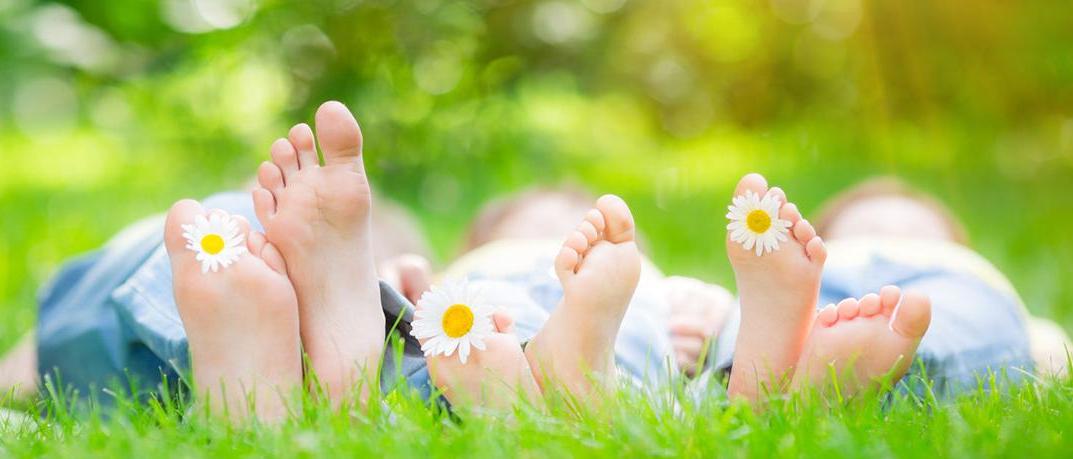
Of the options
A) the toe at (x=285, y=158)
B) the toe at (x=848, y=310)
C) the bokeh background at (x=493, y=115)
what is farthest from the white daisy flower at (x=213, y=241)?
the bokeh background at (x=493, y=115)

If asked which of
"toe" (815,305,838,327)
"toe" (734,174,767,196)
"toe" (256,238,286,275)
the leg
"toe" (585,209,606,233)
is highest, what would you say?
"toe" (734,174,767,196)

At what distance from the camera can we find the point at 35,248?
2.71m

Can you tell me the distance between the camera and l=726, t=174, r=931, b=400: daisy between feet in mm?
1200

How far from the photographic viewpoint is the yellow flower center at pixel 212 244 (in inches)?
45.8

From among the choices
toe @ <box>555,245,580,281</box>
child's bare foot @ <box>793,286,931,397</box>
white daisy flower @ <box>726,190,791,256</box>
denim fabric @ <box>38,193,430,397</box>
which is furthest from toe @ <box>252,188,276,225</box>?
child's bare foot @ <box>793,286,931,397</box>

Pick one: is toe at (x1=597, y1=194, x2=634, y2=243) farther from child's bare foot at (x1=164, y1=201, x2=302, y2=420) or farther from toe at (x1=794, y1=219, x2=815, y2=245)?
child's bare foot at (x1=164, y1=201, x2=302, y2=420)

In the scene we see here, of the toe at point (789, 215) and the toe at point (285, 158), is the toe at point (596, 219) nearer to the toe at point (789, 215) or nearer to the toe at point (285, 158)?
the toe at point (789, 215)

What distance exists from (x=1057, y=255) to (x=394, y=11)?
2257 mm

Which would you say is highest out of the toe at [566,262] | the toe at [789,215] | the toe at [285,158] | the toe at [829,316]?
the toe at [789,215]

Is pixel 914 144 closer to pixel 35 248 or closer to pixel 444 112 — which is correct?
pixel 444 112

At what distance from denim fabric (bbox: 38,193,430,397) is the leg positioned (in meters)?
0.10

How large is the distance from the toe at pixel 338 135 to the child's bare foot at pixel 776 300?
44cm

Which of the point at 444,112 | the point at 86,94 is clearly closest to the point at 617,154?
the point at 444,112

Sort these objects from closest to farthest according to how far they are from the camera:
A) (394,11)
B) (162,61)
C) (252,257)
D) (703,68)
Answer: (252,257) → (394,11) → (162,61) → (703,68)
